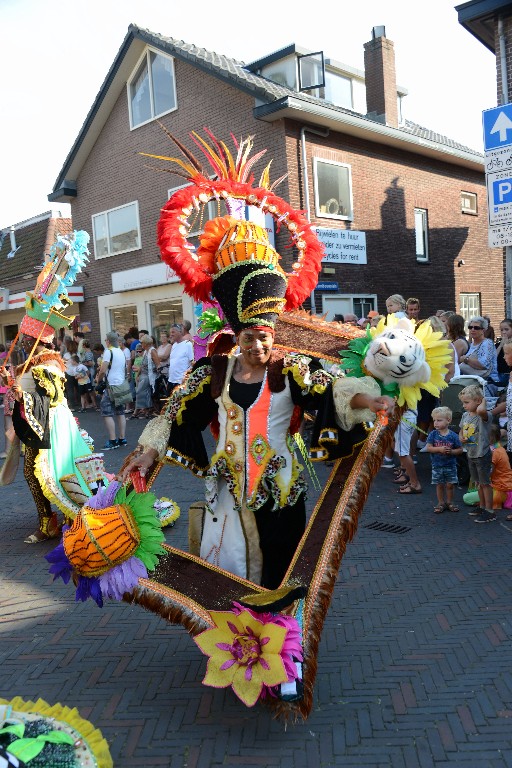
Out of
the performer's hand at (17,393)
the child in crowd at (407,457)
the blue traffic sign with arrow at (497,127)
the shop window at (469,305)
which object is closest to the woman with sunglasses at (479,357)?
the child in crowd at (407,457)

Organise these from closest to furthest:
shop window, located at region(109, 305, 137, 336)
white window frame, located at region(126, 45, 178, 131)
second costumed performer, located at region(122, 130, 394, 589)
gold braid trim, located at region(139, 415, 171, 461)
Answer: second costumed performer, located at region(122, 130, 394, 589)
gold braid trim, located at region(139, 415, 171, 461)
white window frame, located at region(126, 45, 178, 131)
shop window, located at region(109, 305, 137, 336)

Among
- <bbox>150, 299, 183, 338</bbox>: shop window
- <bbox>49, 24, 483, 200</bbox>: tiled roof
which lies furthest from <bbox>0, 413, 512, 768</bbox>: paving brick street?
<bbox>150, 299, 183, 338</bbox>: shop window

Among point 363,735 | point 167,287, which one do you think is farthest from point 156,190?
point 363,735

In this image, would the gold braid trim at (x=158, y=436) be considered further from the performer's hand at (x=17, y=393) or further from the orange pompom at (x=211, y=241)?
the performer's hand at (x=17, y=393)

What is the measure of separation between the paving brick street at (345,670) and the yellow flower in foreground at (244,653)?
34 cm

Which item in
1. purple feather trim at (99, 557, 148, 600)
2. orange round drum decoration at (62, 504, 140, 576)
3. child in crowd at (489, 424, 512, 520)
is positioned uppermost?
orange round drum decoration at (62, 504, 140, 576)

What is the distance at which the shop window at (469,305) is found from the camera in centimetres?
1983

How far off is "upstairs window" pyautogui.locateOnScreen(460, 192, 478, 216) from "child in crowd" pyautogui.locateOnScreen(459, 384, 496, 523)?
50.3 ft

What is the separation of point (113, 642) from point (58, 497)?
209 cm

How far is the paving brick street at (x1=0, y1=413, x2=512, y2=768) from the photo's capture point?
2986 mm

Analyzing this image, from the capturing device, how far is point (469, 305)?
20062 mm

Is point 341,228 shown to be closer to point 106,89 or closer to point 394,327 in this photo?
point 106,89

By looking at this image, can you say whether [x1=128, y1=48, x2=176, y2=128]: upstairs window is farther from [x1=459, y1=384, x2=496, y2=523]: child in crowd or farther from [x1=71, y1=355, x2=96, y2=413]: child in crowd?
[x1=459, y1=384, x2=496, y2=523]: child in crowd

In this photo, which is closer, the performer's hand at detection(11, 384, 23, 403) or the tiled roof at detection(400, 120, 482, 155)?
the performer's hand at detection(11, 384, 23, 403)
